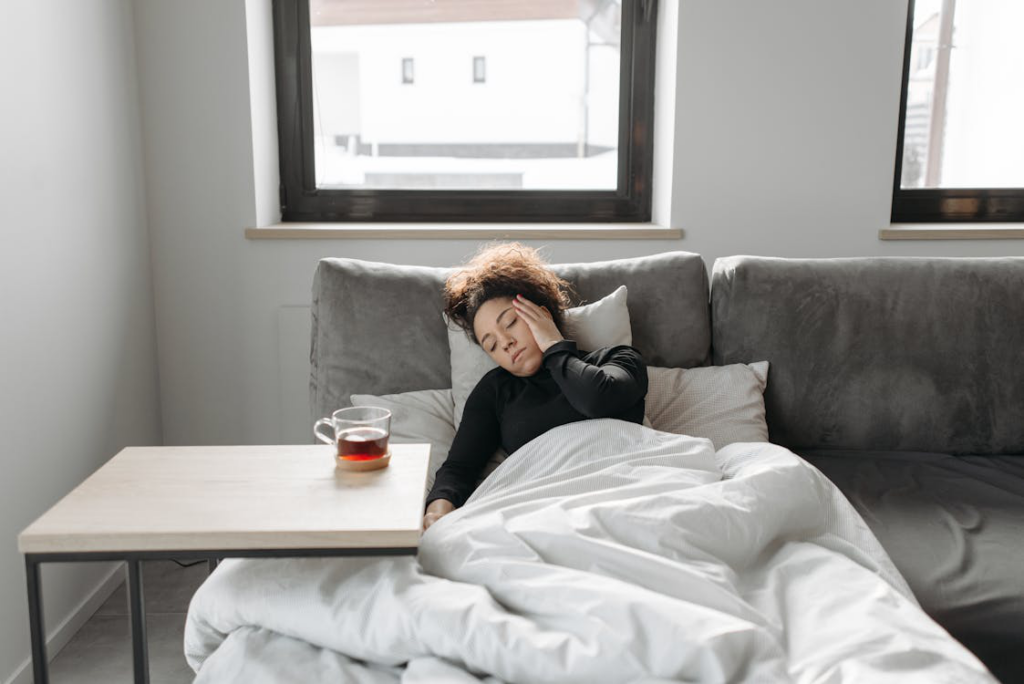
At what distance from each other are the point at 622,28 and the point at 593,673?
2.12 meters

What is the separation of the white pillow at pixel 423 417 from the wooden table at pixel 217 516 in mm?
480

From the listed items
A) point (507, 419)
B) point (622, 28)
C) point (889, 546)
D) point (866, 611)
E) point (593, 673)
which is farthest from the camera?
point (622, 28)

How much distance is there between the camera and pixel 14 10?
69.4 inches

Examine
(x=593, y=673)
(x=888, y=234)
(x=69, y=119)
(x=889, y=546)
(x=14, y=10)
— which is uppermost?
(x=14, y=10)

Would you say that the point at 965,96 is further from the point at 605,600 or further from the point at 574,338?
the point at 605,600

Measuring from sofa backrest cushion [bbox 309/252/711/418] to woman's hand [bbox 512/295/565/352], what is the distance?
21cm

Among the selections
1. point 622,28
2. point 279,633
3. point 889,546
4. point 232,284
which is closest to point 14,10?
point 232,284

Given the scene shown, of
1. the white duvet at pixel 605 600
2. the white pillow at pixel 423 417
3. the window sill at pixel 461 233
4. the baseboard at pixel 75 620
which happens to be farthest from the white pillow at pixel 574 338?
the baseboard at pixel 75 620

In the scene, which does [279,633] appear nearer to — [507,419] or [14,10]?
[507,419]

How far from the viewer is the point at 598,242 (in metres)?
2.49

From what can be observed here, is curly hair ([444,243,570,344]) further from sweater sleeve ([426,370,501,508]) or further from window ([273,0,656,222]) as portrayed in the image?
window ([273,0,656,222])

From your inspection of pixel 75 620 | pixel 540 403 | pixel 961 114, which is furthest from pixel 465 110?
pixel 75 620

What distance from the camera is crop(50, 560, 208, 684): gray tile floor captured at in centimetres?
188

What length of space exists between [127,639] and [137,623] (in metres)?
1.01
